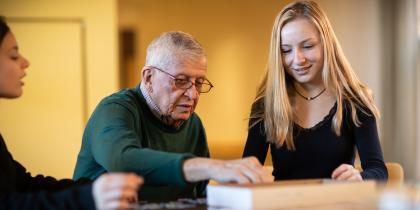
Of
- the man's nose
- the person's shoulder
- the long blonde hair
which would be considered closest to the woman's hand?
the long blonde hair

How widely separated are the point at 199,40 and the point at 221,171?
4591 mm

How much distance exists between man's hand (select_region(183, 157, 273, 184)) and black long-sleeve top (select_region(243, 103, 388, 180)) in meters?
0.71

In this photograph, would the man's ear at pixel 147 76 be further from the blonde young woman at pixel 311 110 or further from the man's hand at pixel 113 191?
the man's hand at pixel 113 191

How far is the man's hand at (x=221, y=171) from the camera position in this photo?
3.91 feet

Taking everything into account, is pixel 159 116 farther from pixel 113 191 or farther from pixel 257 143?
pixel 113 191

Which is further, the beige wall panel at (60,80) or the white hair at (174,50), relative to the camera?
the beige wall panel at (60,80)

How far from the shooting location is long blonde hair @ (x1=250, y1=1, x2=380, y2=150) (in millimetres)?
1901

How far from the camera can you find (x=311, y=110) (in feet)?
6.47

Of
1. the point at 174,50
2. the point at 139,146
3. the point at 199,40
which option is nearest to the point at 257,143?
the point at 174,50

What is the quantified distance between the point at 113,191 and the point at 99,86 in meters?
3.47

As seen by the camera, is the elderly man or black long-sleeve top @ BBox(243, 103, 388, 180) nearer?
the elderly man

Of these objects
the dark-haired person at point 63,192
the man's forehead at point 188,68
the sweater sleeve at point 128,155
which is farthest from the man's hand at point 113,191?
the man's forehead at point 188,68

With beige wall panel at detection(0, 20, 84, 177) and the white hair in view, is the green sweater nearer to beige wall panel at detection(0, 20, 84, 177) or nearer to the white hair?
the white hair

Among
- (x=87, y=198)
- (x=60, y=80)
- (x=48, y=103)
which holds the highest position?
(x=87, y=198)
